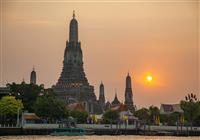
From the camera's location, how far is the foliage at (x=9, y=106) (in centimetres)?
8188

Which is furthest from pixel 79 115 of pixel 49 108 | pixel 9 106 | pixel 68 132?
pixel 68 132

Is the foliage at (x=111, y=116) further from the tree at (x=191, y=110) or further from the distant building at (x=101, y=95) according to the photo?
the distant building at (x=101, y=95)

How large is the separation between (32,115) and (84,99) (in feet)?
153

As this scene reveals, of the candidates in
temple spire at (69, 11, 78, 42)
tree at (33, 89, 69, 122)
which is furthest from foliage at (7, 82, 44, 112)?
temple spire at (69, 11, 78, 42)

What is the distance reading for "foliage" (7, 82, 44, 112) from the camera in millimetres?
94250

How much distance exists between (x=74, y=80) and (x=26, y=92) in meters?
44.5

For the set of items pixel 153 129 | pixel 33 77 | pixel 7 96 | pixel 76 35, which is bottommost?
pixel 153 129

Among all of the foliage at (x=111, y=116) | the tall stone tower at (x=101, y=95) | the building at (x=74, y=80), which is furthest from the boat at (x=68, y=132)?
the tall stone tower at (x=101, y=95)

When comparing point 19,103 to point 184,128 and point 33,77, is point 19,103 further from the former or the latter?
point 33,77

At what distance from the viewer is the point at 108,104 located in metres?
154

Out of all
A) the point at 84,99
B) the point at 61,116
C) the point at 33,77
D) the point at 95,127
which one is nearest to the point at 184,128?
the point at 95,127

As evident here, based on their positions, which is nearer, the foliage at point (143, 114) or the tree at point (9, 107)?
the tree at point (9, 107)

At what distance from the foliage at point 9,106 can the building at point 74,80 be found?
51.7 meters

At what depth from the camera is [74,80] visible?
139m
